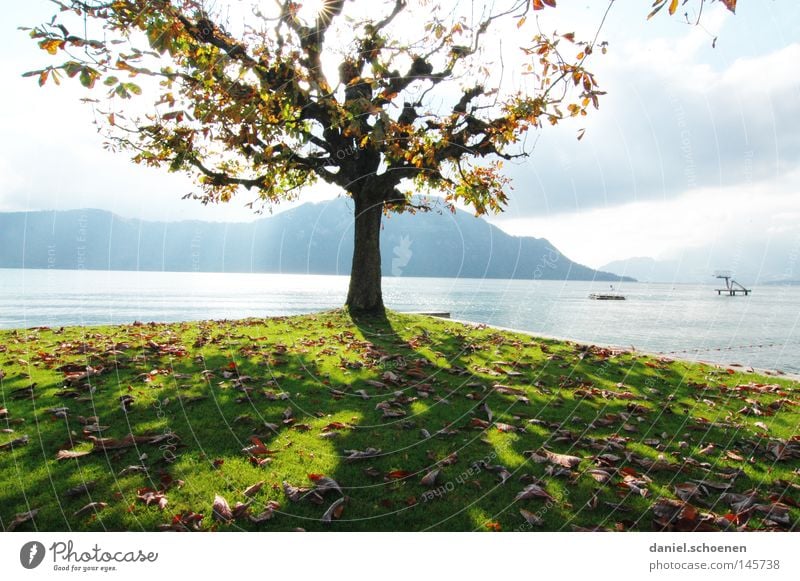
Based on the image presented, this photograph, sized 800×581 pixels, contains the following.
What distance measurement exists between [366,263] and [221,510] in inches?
602

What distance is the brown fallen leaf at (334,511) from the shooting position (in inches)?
178

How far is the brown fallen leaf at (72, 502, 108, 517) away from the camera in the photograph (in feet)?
14.8

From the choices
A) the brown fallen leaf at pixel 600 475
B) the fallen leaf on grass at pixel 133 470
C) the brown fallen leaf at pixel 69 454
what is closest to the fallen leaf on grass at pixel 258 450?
the fallen leaf on grass at pixel 133 470

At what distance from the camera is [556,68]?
5.48 meters

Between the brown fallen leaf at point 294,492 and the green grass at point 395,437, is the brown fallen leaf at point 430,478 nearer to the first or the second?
the green grass at point 395,437

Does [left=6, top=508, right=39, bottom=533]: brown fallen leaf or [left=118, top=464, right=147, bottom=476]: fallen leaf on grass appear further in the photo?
[left=118, top=464, right=147, bottom=476]: fallen leaf on grass

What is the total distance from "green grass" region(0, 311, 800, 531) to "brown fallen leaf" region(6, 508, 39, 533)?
6 cm

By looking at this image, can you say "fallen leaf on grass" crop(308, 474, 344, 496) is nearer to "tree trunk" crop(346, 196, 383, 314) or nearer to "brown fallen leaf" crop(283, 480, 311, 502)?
"brown fallen leaf" crop(283, 480, 311, 502)

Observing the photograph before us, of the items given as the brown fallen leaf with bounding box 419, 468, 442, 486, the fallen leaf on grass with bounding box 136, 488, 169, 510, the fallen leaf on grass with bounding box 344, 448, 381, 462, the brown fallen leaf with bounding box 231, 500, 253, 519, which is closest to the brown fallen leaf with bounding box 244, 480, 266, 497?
the brown fallen leaf with bounding box 231, 500, 253, 519

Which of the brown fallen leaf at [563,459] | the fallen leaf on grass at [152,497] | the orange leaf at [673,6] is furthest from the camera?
the brown fallen leaf at [563,459]

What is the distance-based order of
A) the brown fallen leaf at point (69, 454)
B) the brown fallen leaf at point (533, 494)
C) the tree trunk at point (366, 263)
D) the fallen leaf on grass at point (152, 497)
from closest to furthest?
the fallen leaf on grass at point (152, 497), the brown fallen leaf at point (533, 494), the brown fallen leaf at point (69, 454), the tree trunk at point (366, 263)

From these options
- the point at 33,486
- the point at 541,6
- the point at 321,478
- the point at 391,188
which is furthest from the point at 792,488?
the point at 391,188

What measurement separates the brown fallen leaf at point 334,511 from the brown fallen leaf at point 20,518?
102 inches

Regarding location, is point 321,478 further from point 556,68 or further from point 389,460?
point 556,68
